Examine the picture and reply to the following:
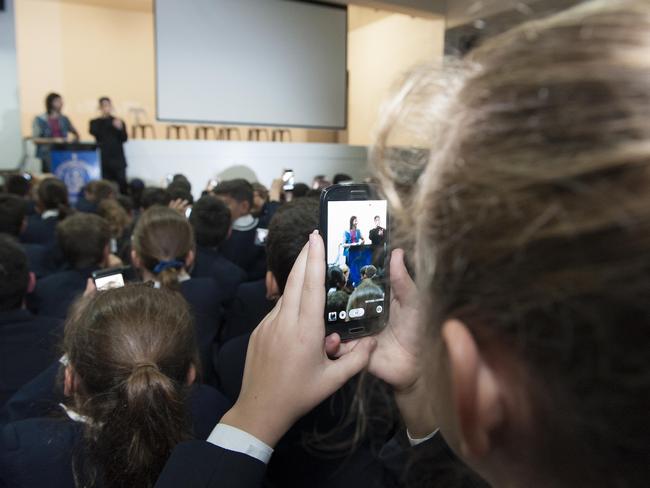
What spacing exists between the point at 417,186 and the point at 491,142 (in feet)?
0.38

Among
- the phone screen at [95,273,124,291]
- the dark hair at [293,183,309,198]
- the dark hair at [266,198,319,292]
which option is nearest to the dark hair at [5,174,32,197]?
the dark hair at [293,183,309,198]

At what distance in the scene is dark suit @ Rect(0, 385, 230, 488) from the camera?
84 cm

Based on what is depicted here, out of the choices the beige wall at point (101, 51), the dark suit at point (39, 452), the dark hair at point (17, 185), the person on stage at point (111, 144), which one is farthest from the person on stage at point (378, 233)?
the beige wall at point (101, 51)

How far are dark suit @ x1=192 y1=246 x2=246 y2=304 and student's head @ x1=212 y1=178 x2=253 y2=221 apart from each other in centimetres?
Answer: 87

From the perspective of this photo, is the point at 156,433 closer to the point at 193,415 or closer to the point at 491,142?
the point at 193,415

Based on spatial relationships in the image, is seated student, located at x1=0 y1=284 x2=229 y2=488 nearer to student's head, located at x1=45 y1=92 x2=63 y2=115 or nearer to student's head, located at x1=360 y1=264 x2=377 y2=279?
student's head, located at x1=360 y1=264 x2=377 y2=279

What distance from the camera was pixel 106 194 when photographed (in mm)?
3779

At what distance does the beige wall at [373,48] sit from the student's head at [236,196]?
495 cm

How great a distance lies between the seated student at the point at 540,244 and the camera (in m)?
0.32

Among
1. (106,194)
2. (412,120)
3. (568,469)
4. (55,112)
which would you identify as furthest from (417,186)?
(55,112)

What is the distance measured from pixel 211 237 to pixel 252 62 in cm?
501

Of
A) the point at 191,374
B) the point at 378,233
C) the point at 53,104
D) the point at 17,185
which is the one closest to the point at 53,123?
the point at 53,104

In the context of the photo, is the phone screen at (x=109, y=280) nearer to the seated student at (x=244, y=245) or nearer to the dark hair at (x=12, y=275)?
the dark hair at (x=12, y=275)

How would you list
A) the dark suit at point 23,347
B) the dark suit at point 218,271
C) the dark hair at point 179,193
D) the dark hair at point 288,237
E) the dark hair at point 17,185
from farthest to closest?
the dark hair at point 17,185, the dark hair at point 179,193, the dark suit at point 218,271, the dark suit at point 23,347, the dark hair at point 288,237
